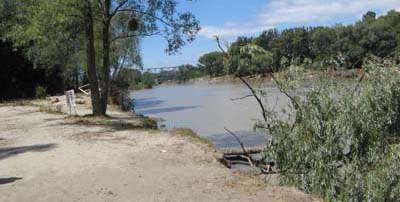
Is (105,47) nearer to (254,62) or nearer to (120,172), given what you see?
(254,62)

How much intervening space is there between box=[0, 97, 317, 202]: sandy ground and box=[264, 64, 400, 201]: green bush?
1631 mm

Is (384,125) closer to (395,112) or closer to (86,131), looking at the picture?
(395,112)

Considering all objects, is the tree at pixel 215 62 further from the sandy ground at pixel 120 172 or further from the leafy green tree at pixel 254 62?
the sandy ground at pixel 120 172

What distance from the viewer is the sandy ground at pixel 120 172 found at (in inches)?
340

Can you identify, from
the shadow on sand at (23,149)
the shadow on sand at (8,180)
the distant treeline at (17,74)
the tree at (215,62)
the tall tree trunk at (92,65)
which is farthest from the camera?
the distant treeline at (17,74)

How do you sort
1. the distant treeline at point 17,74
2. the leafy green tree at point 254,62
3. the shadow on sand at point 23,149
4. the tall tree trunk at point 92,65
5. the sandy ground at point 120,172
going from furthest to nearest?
the distant treeline at point 17,74
the tall tree trunk at point 92,65
the leafy green tree at point 254,62
the shadow on sand at point 23,149
the sandy ground at point 120,172

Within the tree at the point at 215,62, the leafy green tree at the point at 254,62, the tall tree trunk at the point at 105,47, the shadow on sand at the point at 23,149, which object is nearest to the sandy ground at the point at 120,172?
the shadow on sand at the point at 23,149

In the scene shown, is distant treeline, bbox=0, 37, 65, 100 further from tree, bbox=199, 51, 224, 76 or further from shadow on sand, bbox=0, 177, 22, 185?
shadow on sand, bbox=0, 177, 22, 185

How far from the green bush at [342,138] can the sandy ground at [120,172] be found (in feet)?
5.35

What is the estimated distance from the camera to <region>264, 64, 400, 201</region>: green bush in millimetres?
10797

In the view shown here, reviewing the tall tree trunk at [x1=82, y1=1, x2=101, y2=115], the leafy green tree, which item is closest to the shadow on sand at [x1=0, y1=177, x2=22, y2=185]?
the leafy green tree

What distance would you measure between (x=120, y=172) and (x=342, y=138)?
4.72m

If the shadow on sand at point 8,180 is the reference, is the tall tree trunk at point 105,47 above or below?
above

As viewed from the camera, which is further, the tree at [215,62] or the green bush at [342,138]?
the tree at [215,62]
